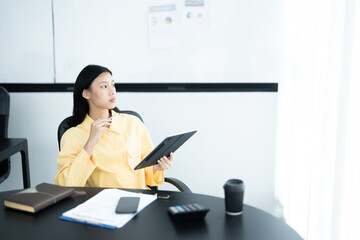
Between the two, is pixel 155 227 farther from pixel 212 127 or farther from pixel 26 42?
pixel 26 42

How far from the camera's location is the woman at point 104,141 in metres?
1.59

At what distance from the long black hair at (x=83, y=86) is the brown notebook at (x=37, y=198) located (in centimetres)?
60

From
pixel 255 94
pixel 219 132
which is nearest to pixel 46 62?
pixel 219 132

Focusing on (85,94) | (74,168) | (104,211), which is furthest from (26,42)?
(104,211)

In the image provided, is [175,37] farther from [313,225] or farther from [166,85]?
[313,225]

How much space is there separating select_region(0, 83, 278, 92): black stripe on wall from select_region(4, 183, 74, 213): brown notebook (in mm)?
1444

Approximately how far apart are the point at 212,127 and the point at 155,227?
162 cm

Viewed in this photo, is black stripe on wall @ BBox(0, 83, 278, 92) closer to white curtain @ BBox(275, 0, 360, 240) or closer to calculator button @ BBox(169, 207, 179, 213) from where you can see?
white curtain @ BBox(275, 0, 360, 240)

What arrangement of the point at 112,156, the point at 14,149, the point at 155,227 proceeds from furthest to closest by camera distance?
1. the point at 14,149
2. the point at 112,156
3. the point at 155,227

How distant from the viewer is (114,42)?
8.48 feet

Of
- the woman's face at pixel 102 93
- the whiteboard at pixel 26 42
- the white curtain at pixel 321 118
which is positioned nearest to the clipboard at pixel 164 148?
the woman's face at pixel 102 93

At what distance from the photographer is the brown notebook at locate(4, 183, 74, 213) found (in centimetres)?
113

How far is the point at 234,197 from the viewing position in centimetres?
109

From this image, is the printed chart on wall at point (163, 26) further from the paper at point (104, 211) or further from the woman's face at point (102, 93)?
the paper at point (104, 211)
